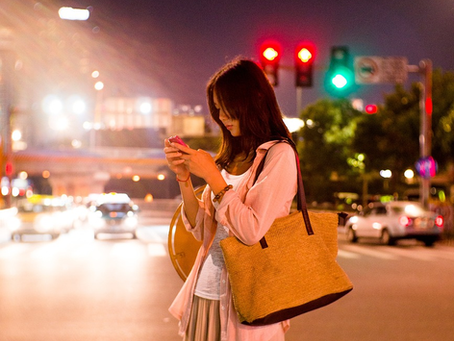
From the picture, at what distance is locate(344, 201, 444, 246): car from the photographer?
2172cm

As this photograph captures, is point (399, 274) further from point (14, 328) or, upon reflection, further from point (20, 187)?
point (20, 187)

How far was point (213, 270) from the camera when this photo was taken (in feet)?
8.89

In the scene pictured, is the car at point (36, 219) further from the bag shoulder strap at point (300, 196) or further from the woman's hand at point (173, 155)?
the bag shoulder strap at point (300, 196)

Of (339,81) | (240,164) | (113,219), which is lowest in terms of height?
(113,219)

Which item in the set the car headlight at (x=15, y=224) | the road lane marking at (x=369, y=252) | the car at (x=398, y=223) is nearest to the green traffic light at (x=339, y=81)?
the road lane marking at (x=369, y=252)

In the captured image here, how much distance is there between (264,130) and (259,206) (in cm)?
38

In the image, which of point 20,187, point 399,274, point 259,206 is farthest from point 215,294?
point 20,187

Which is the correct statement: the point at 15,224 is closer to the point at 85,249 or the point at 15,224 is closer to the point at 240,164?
the point at 85,249

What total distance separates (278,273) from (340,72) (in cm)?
1631

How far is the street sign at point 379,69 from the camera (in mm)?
20875

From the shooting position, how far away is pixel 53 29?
14262cm

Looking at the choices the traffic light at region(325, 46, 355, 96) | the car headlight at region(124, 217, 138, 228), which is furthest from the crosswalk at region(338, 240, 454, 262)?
the car headlight at region(124, 217, 138, 228)

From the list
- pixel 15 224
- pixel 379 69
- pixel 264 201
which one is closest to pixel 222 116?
pixel 264 201

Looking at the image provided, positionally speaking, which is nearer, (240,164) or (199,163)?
(199,163)
